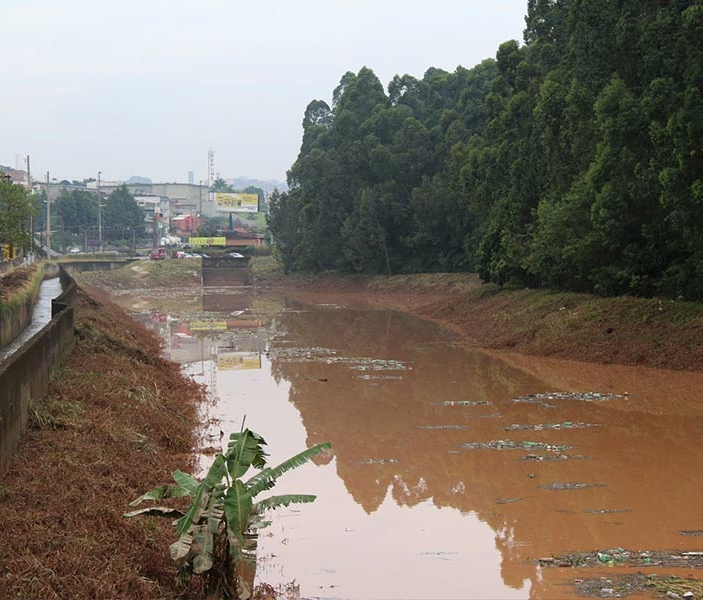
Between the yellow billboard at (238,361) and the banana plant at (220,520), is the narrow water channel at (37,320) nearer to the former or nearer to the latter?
the yellow billboard at (238,361)

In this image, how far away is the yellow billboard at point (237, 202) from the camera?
509 feet

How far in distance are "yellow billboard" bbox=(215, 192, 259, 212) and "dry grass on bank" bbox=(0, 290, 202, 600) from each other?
137531 mm

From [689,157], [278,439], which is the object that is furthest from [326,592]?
[689,157]

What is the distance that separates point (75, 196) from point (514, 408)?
120662 millimetres

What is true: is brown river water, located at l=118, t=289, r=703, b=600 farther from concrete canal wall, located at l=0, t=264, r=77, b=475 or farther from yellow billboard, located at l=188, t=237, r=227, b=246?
yellow billboard, located at l=188, t=237, r=227, b=246

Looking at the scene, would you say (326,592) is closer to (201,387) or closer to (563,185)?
(201,387)

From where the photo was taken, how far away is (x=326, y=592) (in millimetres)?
9461

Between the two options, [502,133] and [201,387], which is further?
[502,133]

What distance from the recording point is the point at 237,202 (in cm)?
15675

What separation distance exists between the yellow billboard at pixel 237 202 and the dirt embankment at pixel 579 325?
111367 millimetres

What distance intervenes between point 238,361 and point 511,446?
15.2 metres

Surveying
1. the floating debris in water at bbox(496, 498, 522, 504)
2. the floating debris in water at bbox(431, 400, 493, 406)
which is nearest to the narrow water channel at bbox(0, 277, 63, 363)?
the floating debris in water at bbox(496, 498, 522, 504)

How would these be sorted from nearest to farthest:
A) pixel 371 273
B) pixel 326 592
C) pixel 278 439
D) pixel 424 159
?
pixel 326 592 → pixel 278 439 → pixel 424 159 → pixel 371 273

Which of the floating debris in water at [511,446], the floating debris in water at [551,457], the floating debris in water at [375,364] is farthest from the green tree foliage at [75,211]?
the floating debris in water at [551,457]
